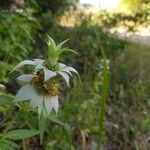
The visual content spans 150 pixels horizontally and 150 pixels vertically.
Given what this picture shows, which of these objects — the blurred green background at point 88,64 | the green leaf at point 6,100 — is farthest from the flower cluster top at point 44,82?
the blurred green background at point 88,64

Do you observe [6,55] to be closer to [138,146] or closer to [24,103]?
[138,146]

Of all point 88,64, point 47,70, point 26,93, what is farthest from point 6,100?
point 88,64

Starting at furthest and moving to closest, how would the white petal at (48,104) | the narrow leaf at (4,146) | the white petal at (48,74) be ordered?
the narrow leaf at (4,146) → the white petal at (48,104) → the white petal at (48,74)

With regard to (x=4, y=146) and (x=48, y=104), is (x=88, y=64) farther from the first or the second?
(x=48, y=104)

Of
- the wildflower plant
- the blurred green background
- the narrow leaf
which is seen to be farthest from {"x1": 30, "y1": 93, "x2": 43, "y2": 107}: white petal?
the blurred green background

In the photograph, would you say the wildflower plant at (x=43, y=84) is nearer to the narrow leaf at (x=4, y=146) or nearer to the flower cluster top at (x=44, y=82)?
the flower cluster top at (x=44, y=82)
